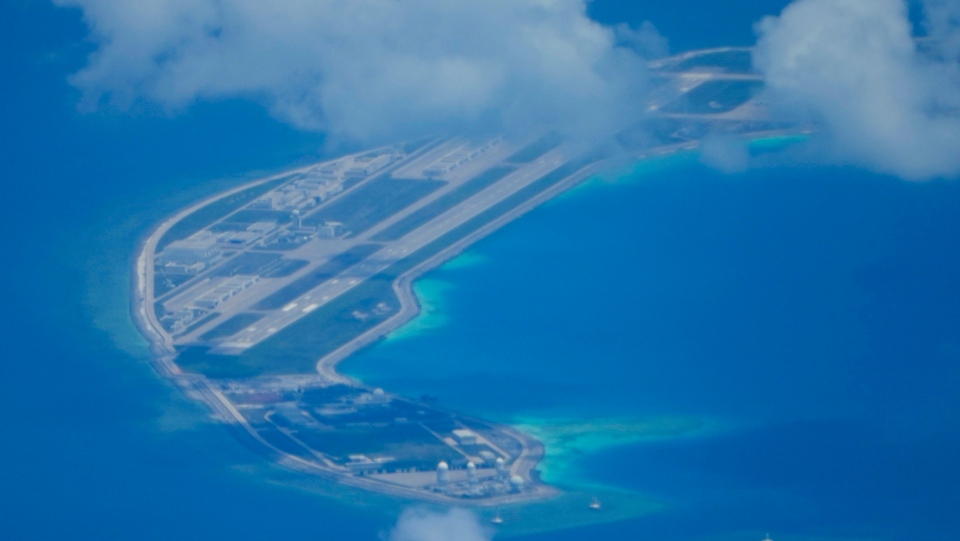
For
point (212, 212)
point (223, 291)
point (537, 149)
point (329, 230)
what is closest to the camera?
point (223, 291)

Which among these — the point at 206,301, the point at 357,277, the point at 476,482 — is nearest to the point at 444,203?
the point at 357,277

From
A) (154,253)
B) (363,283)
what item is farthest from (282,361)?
(154,253)

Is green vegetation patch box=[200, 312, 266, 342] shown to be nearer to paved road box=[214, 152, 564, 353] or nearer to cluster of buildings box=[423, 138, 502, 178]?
paved road box=[214, 152, 564, 353]

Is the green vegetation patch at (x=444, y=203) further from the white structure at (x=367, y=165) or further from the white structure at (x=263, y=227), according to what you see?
the white structure at (x=367, y=165)

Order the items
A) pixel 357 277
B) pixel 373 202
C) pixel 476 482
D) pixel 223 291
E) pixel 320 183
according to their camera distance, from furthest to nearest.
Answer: pixel 320 183 < pixel 373 202 < pixel 357 277 < pixel 223 291 < pixel 476 482

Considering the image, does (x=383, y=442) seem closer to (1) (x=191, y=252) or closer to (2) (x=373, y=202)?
(1) (x=191, y=252)

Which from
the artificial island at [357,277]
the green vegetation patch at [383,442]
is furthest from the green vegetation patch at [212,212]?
the green vegetation patch at [383,442]

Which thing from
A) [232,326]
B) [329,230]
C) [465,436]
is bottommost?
[465,436]
